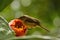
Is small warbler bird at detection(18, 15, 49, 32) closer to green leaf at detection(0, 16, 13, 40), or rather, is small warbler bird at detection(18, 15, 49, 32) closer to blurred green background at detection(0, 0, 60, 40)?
green leaf at detection(0, 16, 13, 40)

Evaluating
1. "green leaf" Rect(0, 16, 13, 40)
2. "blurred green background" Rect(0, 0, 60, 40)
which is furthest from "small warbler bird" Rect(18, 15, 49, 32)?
"blurred green background" Rect(0, 0, 60, 40)

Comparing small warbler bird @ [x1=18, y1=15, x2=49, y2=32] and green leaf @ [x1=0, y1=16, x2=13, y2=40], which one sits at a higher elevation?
small warbler bird @ [x1=18, y1=15, x2=49, y2=32]

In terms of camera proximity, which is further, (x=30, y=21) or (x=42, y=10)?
(x=42, y=10)

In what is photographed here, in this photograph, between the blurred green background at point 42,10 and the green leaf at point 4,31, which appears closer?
the green leaf at point 4,31

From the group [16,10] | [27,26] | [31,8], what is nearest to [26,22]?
[27,26]

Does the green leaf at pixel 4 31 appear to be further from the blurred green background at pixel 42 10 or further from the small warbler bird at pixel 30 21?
the blurred green background at pixel 42 10

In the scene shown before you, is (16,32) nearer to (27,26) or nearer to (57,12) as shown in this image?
(27,26)

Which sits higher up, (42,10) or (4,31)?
(42,10)

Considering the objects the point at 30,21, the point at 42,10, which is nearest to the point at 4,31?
the point at 30,21

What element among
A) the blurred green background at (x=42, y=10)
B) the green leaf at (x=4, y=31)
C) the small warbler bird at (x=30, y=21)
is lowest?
the green leaf at (x=4, y=31)

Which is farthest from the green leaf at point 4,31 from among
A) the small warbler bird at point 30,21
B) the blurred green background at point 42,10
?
the blurred green background at point 42,10

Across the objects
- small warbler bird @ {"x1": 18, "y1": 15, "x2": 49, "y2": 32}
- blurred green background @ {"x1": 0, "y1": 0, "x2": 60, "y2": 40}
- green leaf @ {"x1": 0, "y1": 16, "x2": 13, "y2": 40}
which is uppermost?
blurred green background @ {"x1": 0, "y1": 0, "x2": 60, "y2": 40}

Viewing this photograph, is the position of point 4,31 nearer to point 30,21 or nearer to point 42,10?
point 30,21
